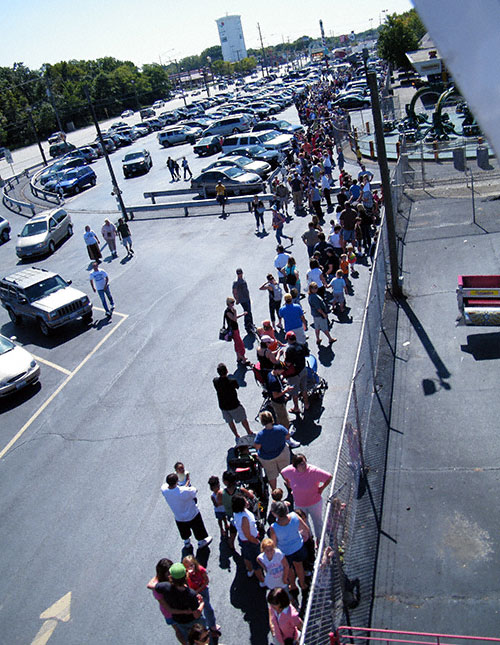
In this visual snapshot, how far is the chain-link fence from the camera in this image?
5398mm

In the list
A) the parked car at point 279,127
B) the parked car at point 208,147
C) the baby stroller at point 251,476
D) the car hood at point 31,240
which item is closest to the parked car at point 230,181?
the car hood at point 31,240

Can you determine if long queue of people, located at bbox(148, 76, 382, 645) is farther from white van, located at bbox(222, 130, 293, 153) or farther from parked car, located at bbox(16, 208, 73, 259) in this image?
white van, located at bbox(222, 130, 293, 153)

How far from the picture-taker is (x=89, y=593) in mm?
7520

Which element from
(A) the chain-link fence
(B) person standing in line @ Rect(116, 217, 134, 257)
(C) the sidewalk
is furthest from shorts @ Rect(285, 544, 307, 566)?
(B) person standing in line @ Rect(116, 217, 134, 257)

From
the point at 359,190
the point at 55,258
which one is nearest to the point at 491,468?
the point at 359,190

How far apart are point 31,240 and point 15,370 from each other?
12886 mm

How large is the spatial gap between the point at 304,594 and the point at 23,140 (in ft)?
282

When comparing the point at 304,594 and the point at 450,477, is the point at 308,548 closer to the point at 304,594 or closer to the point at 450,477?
the point at 304,594

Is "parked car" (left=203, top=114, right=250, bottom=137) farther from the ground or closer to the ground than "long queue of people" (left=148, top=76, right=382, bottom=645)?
farther from the ground

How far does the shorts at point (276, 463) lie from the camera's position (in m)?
7.88

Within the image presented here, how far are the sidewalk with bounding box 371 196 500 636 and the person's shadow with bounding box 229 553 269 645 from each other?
1307 millimetres

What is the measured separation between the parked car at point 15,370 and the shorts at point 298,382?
6.91m

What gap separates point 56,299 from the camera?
16297 mm

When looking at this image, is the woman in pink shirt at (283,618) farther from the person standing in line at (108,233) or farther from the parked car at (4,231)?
the parked car at (4,231)
